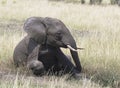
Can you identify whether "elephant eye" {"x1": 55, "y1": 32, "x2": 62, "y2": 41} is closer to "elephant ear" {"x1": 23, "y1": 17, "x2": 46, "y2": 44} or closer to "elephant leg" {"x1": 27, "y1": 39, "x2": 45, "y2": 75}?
"elephant ear" {"x1": 23, "y1": 17, "x2": 46, "y2": 44}

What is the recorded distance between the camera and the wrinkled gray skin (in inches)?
347

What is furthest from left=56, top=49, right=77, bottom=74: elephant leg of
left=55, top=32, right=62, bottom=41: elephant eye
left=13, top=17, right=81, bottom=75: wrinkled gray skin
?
left=55, top=32, right=62, bottom=41: elephant eye

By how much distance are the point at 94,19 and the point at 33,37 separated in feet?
37.4

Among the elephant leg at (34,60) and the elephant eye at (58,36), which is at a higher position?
the elephant eye at (58,36)

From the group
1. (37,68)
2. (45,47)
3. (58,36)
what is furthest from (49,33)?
(37,68)

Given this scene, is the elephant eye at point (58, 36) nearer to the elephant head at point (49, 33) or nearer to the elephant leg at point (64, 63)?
the elephant head at point (49, 33)

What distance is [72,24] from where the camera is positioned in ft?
60.5

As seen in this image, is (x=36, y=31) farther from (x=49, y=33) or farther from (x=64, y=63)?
(x=64, y=63)

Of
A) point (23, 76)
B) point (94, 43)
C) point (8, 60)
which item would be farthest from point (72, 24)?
point (23, 76)

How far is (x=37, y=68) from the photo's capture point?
28.8 ft

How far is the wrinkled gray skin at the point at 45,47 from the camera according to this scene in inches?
347

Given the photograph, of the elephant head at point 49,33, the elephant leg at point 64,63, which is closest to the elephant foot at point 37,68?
the elephant head at point 49,33

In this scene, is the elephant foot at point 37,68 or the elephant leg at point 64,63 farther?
the elephant leg at point 64,63

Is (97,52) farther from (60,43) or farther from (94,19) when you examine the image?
(94,19)
